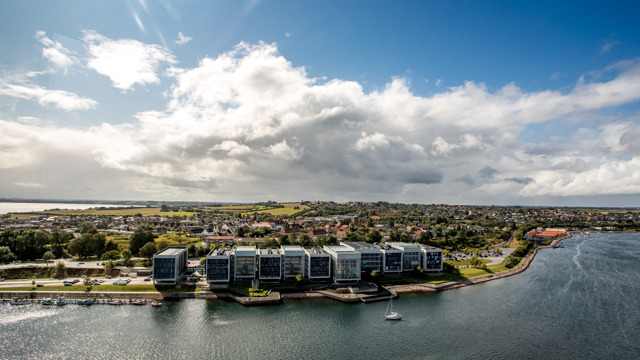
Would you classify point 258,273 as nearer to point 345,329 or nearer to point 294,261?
point 294,261

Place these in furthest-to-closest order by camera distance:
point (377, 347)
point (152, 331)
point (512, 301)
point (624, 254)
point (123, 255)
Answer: point (624, 254) < point (123, 255) < point (512, 301) < point (152, 331) < point (377, 347)

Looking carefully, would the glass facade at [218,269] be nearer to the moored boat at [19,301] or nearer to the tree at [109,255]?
the moored boat at [19,301]

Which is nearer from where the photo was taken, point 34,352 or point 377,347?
point 34,352

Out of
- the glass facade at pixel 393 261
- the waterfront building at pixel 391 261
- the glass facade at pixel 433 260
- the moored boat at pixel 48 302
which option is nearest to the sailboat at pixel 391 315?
the waterfront building at pixel 391 261

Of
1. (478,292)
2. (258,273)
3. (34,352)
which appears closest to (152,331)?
(34,352)

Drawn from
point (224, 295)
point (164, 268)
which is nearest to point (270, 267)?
point (224, 295)

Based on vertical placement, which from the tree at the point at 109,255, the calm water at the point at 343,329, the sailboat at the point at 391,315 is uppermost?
the tree at the point at 109,255
